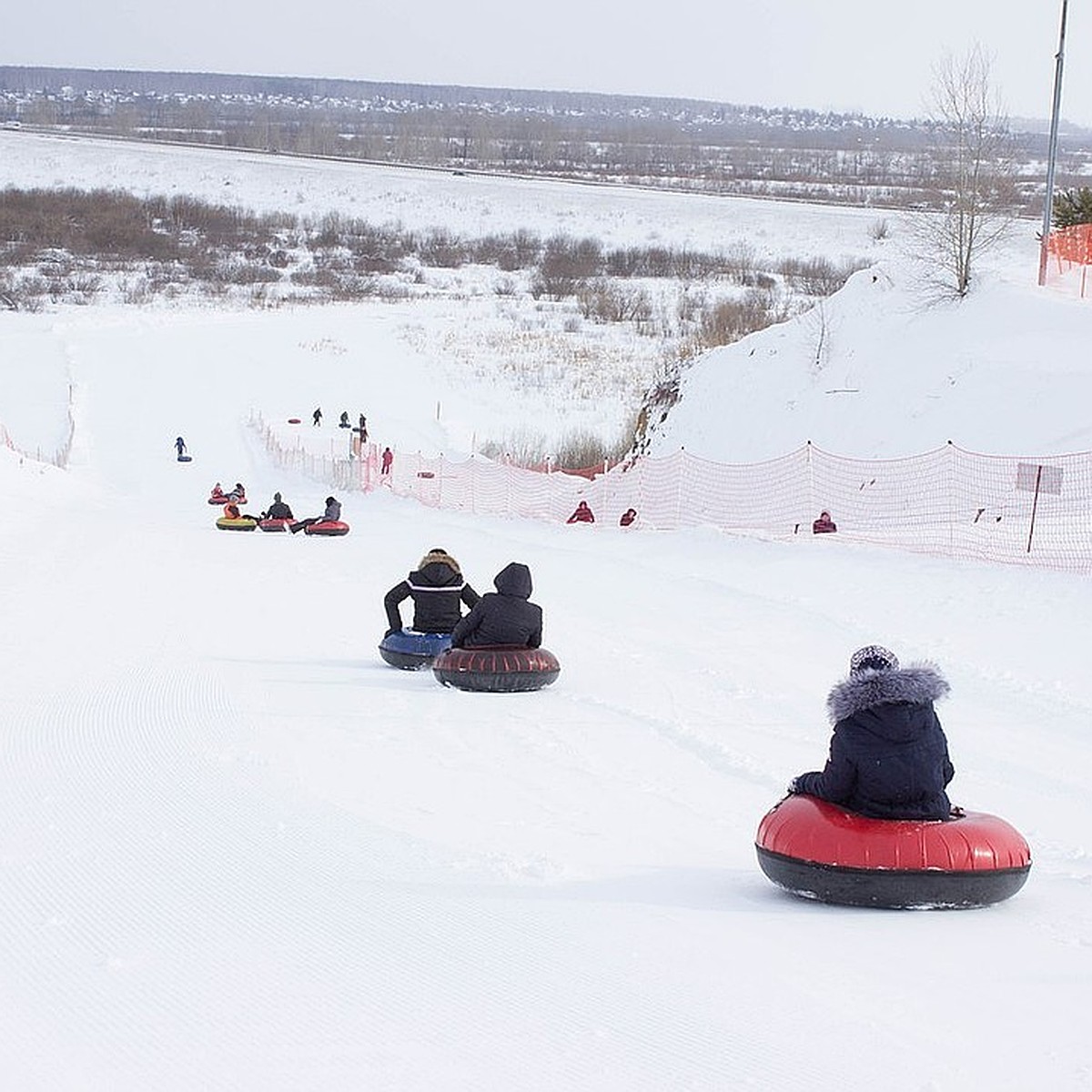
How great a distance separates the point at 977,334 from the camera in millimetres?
33969

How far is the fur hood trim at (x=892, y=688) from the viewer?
657 centimetres

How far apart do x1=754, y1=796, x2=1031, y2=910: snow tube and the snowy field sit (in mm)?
110

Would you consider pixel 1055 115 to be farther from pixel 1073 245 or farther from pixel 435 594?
pixel 435 594

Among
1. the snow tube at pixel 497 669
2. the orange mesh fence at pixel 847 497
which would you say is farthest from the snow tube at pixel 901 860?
the orange mesh fence at pixel 847 497

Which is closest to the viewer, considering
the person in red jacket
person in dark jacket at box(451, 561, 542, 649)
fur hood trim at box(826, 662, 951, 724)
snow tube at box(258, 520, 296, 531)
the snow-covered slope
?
fur hood trim at box(826, 662, 951, 724)

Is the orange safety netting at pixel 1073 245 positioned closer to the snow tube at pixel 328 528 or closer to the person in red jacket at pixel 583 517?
the person in red jacket at pixel 583 517

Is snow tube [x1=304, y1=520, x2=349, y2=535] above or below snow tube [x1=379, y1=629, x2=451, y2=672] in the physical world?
below

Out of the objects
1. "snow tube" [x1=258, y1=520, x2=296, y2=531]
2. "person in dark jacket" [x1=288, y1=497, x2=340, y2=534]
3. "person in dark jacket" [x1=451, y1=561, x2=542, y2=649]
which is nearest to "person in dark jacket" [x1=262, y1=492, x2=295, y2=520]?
"snow tube" [x1=258, y1=520, x2=296, y2=531]

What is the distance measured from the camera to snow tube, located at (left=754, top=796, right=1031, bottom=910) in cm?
662

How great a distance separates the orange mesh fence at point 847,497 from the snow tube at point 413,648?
7816mm

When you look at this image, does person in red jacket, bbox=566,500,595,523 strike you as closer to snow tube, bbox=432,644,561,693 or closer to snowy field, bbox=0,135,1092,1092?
snowy field, bbox=0,135,1092,1092

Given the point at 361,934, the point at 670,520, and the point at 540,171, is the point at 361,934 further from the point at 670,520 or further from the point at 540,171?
the point at 540,171

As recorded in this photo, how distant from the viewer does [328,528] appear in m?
26.7

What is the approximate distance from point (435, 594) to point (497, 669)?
128 cm
